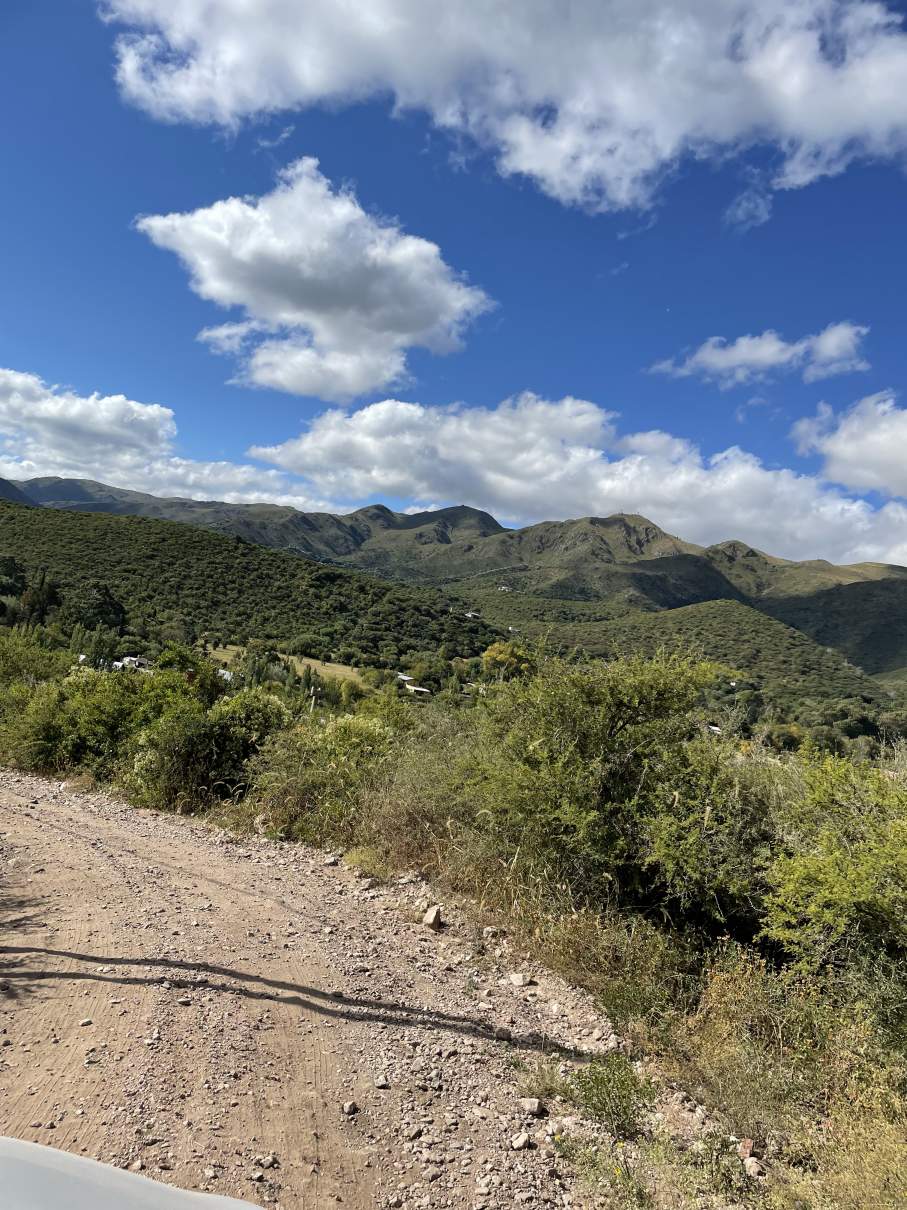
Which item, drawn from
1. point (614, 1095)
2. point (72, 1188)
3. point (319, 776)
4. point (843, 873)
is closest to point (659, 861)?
point (843, 873)

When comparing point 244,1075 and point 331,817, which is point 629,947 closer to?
point 244,1075

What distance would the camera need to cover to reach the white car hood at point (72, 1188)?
1.58 metres

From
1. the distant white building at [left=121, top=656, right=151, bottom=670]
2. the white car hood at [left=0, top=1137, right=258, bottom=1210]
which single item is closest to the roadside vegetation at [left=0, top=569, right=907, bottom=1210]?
the white car hood at [left=0, top=1137, right=258, bottom=1210]

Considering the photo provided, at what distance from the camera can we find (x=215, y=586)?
56750 mm

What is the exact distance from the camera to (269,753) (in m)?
8.72

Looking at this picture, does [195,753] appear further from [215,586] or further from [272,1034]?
[215,586]

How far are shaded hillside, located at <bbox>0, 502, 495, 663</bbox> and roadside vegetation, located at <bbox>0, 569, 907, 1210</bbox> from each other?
40.6 m

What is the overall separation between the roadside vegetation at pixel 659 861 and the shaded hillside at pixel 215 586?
133ft

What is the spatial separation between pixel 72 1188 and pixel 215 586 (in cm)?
5918

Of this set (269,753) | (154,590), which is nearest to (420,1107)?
(269,753)

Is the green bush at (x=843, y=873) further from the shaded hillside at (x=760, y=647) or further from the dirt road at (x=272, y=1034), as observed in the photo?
the shaded hillside at (x=760, y=647)

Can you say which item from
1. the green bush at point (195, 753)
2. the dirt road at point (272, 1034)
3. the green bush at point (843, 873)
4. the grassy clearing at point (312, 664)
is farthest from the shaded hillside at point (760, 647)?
the dirt road at point (272, 1034)

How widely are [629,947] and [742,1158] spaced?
5.46 ft

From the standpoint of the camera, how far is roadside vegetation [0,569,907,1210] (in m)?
3.33
